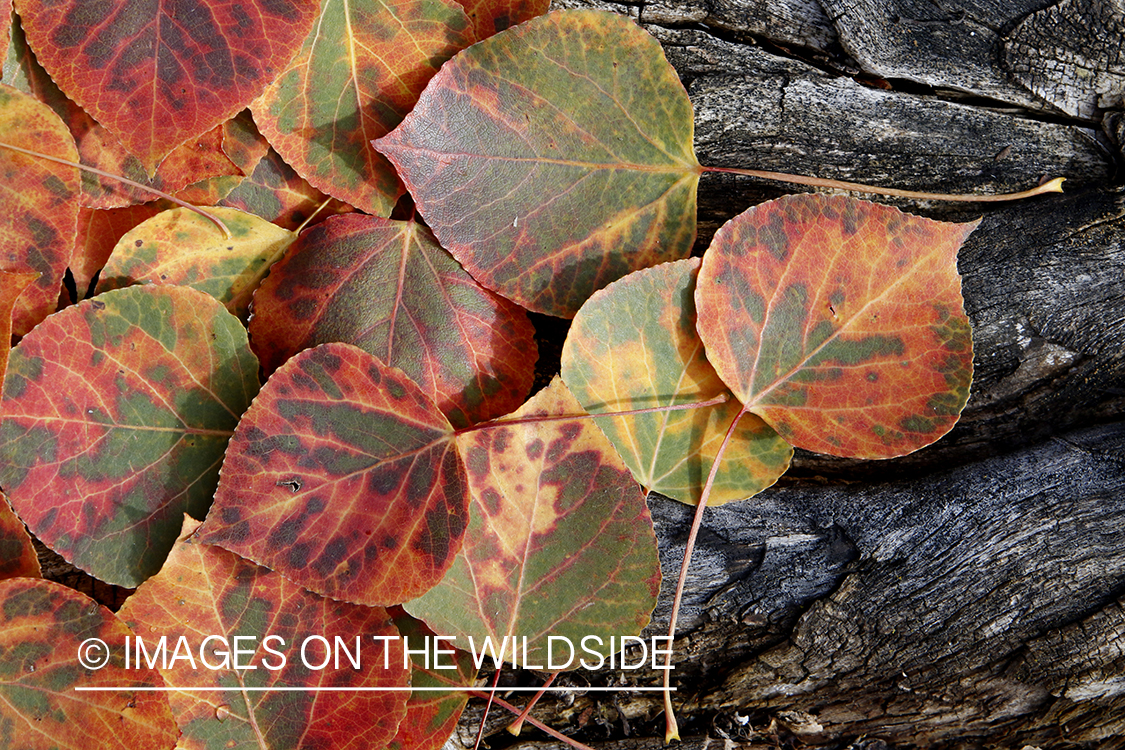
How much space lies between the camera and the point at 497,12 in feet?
3.22

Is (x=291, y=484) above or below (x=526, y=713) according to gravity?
above

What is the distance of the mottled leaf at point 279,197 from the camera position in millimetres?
1005

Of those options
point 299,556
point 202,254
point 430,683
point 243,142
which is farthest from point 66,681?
point 243,142

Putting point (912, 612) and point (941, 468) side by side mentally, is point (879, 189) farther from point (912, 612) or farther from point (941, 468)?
point (912, 612)

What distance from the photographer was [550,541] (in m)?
0.91

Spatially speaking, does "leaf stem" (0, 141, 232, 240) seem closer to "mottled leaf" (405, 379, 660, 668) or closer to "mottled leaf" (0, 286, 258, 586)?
"mottled leaf" (0, 286, 258, 586)

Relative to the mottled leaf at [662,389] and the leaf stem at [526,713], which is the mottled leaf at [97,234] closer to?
the mottled leaf at [662,389]

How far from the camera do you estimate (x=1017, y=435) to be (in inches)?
39.9

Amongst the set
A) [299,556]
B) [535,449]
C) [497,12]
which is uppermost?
[497,12]

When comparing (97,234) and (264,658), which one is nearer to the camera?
(264,658)

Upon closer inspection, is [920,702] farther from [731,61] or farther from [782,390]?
[731,61]

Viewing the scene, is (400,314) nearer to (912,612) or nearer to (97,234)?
(97,234)

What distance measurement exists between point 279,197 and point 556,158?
0.34m

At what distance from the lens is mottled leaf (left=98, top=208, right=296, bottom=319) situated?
3.18ft
